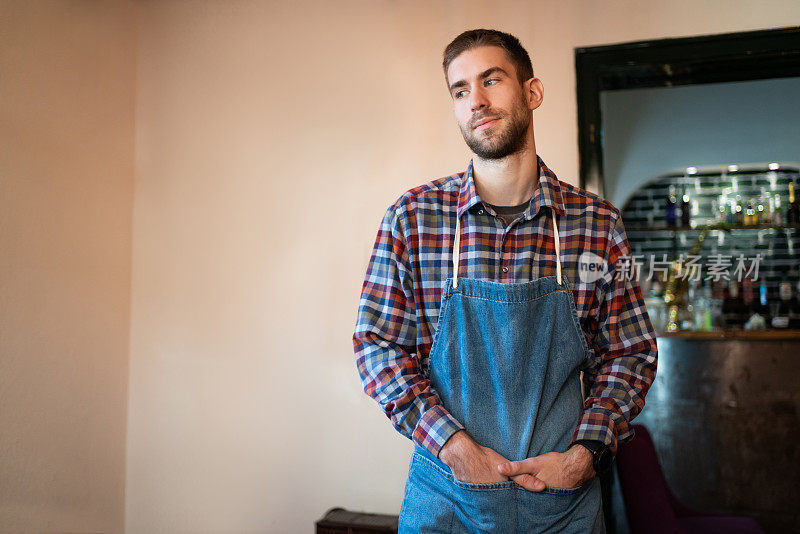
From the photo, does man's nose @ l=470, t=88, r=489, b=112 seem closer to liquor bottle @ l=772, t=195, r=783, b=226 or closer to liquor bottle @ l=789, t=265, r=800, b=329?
liquor bottle @ l=772, t=195, r=783, b=226

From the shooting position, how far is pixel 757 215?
177 inches

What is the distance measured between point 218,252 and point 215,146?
0.53 metres

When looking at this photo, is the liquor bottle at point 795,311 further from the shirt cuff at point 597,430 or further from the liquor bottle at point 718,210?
the shirt cuff at point 597,430

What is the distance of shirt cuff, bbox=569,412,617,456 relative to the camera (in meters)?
1.49

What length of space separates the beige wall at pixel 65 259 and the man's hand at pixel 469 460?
1968 mm

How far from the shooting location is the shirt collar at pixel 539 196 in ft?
5.41

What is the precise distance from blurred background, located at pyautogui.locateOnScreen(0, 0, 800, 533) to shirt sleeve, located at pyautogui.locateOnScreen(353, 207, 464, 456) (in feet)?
4.29

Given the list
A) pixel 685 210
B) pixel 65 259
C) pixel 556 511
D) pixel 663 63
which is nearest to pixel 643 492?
pixel 556 511

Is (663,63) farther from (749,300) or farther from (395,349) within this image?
(749,300)

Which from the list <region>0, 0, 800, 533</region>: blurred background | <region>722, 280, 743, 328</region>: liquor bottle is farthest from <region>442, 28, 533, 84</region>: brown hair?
<region>722, 280, 743, 328</region>: liquor bottle

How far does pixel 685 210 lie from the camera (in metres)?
4.67

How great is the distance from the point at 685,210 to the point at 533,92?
3.40m

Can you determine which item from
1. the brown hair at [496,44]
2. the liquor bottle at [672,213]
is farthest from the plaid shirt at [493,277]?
the liquor bottle at [672,213]

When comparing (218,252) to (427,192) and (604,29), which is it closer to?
(427,192)
